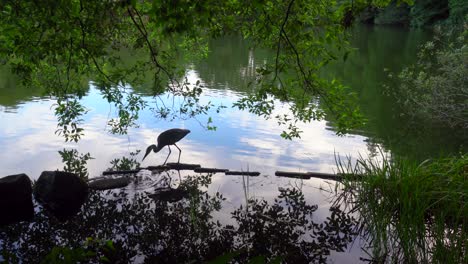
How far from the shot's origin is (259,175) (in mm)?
8797

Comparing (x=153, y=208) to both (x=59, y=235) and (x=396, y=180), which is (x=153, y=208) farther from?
(x=396, y=180)

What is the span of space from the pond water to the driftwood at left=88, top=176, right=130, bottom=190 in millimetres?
327

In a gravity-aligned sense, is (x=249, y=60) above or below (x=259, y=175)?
above

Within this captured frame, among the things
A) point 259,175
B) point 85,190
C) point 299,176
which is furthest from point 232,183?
point 85,190

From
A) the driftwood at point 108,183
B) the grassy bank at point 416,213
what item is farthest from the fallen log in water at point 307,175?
the driftwood at point 108,183

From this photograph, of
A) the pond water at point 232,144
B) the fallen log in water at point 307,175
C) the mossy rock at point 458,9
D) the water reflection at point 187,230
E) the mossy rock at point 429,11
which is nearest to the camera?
the water reflection at point 187,230

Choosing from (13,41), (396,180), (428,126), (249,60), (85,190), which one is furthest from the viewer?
(249,60)

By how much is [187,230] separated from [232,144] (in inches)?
200

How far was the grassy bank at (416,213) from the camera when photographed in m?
4.92

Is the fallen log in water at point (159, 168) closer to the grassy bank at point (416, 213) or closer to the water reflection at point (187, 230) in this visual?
the water reflection at point (187, 230)

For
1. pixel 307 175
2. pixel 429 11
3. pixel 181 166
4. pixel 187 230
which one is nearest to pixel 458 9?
pixel 429 11

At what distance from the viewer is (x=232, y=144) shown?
11.3 m

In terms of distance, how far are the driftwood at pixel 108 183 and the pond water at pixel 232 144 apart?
327 millimetres

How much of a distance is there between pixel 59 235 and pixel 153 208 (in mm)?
1552
